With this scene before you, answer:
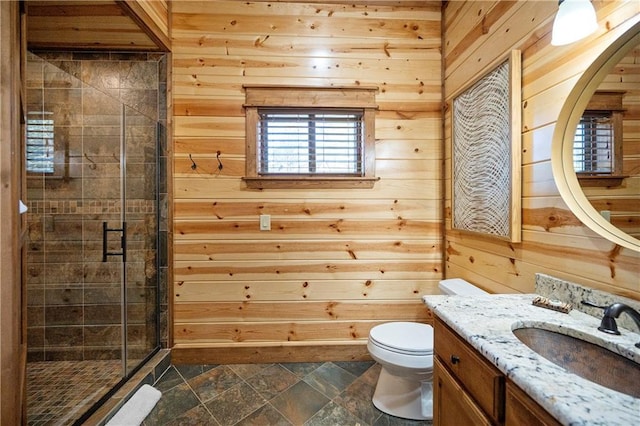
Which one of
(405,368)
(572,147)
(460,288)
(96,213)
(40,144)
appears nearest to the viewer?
(572,147)

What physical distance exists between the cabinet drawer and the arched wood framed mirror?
2.12 ft

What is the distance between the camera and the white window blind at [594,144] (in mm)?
961

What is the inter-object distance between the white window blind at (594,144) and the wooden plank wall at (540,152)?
4.9 inches

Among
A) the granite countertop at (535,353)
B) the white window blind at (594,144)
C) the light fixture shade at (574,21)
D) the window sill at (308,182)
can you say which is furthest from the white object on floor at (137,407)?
the light fixture shade at (574,21)

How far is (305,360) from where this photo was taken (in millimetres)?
2072

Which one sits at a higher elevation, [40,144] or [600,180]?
[40,144]

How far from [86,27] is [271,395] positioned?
2761 millimetres

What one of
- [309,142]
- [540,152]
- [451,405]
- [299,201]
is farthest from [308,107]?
[451,405]

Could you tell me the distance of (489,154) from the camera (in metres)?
1.56

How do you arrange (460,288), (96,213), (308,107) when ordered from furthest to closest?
1. (308,107)
2. (96,213)
3. (460,288)

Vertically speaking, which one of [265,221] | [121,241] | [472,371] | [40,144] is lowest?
[472,371]

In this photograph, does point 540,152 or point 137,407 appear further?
point 137,407

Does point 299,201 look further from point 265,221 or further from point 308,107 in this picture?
point 308,107

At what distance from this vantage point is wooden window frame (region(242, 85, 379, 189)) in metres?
2.04
